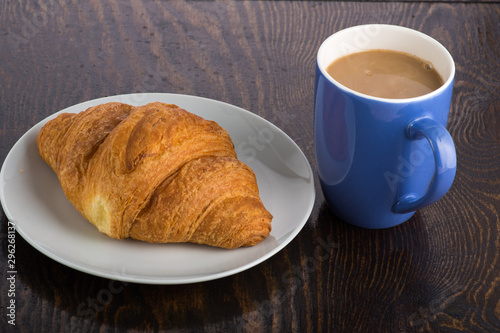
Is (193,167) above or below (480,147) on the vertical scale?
above

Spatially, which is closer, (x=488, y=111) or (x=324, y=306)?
(x=324, y=306)

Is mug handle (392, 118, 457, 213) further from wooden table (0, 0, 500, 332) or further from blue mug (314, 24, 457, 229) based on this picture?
wooden table (0, 0, 500, 332)

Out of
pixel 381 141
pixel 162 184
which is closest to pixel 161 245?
pixel 162 184

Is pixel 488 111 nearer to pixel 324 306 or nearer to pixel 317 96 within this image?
pixel 317 96

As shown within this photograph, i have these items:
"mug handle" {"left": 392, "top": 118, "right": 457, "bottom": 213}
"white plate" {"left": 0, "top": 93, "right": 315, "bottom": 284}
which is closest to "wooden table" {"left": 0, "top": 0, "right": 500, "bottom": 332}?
"white plate" {"left": 0, "top": 93, "right": 315, "bottom": 284}

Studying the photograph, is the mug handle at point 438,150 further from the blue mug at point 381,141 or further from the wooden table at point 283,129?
the wooden table at point 283,129

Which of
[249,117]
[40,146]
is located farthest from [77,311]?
[249,117]

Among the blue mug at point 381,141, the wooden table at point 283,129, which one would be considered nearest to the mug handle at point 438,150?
the blue mug at point 381,141
